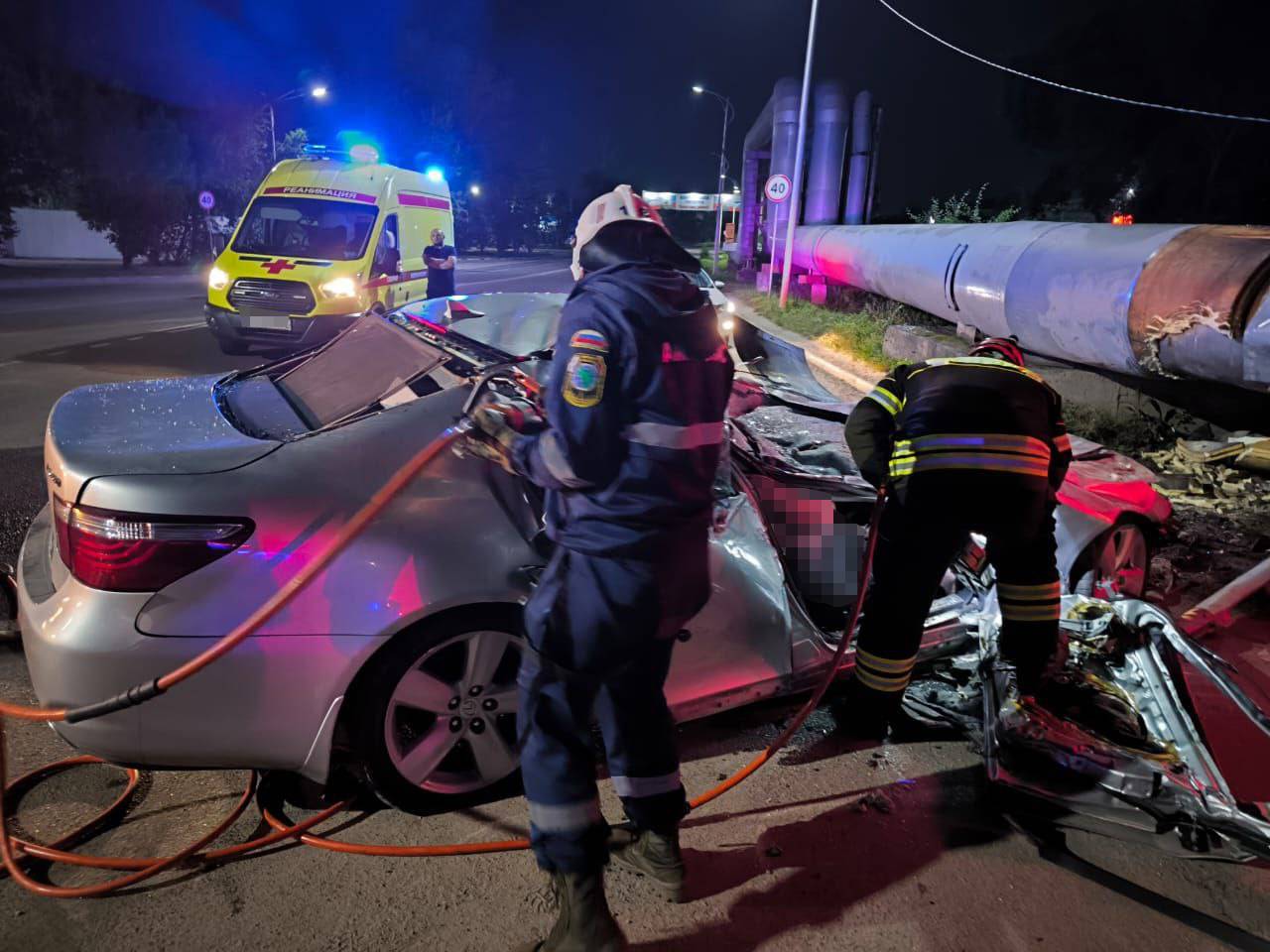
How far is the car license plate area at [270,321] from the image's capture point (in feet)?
33.5

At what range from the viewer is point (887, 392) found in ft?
9.75

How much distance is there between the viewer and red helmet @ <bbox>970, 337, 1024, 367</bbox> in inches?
116

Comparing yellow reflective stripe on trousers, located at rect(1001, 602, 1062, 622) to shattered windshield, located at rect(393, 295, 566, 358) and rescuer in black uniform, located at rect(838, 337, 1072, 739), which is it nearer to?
rescuer in black uniform, located at rect(838, 337, 1072, 739)

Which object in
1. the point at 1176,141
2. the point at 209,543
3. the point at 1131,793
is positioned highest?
the point at 1176,141

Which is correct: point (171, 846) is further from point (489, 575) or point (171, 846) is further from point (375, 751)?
point (489, 575)

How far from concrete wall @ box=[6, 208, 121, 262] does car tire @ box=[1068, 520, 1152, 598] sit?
3775cm

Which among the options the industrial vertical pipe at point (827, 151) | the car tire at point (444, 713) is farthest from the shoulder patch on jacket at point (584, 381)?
the industrial vertical pipe at point (827, 151)

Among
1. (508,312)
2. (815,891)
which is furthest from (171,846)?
(508,312)

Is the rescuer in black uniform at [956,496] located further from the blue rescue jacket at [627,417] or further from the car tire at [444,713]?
the car tire at [444,713]

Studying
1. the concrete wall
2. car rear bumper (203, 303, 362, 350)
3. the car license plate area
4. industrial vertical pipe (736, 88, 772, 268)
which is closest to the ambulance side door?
→ car rear bumper (203, 303, 362, 350)

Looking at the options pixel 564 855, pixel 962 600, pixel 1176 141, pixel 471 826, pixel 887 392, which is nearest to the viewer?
pixel 564 855

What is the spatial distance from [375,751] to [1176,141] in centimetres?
3205

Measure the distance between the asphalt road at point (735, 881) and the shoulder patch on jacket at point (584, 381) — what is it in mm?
1341

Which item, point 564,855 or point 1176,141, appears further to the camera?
point 1176,141
